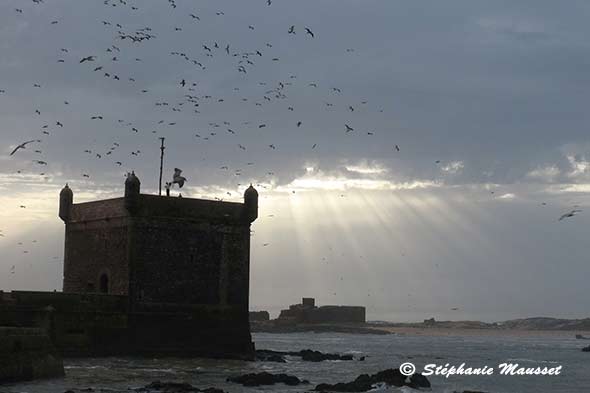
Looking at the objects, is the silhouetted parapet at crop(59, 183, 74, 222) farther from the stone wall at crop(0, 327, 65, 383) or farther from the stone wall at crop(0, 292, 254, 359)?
the stone wall at crop(0, 327, 65, 383)

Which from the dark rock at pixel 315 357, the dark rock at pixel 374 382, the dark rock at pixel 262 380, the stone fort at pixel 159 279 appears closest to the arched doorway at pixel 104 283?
the stone fort at pixel 159 279

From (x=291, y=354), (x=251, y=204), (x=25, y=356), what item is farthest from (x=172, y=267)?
(x=291, y=354)

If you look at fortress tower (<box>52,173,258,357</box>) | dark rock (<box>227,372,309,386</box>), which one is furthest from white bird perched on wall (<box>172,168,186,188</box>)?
dark rock (<box>227,372,309,386</box>)

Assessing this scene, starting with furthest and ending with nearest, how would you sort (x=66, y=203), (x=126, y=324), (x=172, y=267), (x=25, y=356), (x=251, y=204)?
(x=66, y=203), (x=251, y=204), (x=172, y=267), (x=126, y=324), (x=25, y=356)

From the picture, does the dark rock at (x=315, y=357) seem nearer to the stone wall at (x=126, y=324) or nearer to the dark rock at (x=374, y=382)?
the stone wall at (x=126, y=324)

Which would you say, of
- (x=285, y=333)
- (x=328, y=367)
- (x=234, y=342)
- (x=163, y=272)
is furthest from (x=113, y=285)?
(x=285, y=333)

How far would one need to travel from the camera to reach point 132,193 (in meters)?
47.9

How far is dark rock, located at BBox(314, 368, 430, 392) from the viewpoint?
127 ft

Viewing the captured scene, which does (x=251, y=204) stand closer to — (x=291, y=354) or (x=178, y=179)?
(x=178, y=179)

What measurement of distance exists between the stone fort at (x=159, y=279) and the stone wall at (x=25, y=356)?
27.5ft

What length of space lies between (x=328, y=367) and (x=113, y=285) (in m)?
13.5

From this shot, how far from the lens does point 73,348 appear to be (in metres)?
44.9

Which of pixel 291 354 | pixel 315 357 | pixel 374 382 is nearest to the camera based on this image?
pixel 374 382

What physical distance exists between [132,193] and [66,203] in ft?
23.5
